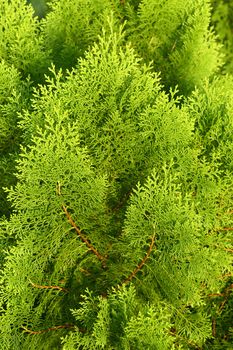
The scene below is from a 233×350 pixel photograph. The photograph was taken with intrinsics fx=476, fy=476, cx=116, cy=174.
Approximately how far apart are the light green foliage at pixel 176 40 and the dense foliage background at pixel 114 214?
1.12m

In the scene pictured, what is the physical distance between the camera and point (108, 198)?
14.7 feet

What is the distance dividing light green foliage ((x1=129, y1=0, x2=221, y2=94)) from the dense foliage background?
1122 millimetres

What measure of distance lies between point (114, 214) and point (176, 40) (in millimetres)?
2535

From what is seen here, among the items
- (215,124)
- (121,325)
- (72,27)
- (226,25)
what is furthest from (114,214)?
(226,25)

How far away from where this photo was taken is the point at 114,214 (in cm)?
447

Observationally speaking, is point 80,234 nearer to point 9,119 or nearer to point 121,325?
point 121,325

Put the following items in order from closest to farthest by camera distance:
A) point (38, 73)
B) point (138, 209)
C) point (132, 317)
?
1. point (132, 317)
2. point (138, 209)
3. point (38, 73)

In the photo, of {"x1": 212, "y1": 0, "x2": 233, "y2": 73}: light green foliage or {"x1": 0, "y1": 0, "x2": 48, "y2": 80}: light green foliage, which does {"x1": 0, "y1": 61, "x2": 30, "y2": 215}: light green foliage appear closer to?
{"x1": 0, "y1": 0, "x2": 48, "y2": 80}: light green foliage

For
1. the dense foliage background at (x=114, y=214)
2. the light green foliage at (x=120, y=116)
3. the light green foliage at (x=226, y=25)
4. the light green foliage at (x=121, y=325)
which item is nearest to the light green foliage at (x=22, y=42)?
the dense foliage background at (x=114, y=214)

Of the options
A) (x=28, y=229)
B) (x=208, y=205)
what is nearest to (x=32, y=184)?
(x=28, y=229)

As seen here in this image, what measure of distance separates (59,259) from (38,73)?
2349 mm

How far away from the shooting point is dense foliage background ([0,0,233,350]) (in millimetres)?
3756

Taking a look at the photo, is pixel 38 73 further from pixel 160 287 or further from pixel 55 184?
pixel 160 287

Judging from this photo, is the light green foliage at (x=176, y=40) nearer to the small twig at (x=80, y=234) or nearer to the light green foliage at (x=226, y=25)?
the light green foliage at (x=226, y=25)
